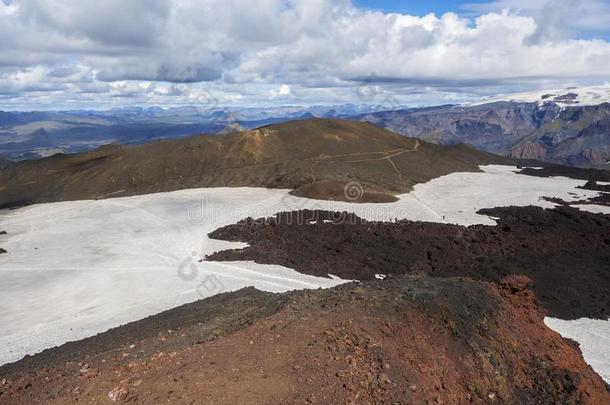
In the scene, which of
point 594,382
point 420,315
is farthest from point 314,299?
point 594,382

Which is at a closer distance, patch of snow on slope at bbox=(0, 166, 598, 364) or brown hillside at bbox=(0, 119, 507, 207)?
patch of snow on slope at bbox=(0, 166, 598, 364)

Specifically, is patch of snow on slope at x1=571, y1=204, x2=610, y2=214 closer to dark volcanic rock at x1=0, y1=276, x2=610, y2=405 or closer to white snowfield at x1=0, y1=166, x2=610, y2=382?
white snowfield at x1=0, y1=166, x2=610, y2=382

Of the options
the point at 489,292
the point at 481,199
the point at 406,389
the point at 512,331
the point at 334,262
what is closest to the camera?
the point at 406,389

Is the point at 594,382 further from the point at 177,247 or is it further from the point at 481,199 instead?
the point at 481,199

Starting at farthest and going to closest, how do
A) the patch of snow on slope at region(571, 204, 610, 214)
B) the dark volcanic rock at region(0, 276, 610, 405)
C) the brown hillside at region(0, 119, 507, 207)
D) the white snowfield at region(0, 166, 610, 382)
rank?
1. the brown hillside at region(0, 119, 507, 207)
2. the patch of snow on slope at region(571, 204, 610, 214)
3. the white snowfield at region(0, 166, 610, 382)
4. the dark volcanic rock at region(0, 276, 610, 405)

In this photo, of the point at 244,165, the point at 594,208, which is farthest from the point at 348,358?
the point at 244,165

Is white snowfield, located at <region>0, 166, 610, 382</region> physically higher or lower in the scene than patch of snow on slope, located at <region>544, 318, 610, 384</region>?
lower

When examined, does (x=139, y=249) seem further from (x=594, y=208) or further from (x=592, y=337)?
(x=594, y=208)

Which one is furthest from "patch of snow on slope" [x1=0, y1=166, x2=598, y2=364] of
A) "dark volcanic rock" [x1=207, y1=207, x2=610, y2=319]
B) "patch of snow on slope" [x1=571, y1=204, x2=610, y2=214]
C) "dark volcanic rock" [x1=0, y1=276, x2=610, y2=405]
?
"dark volcanic rock" [x1=0, y1=276, x2=610, y2=405]
